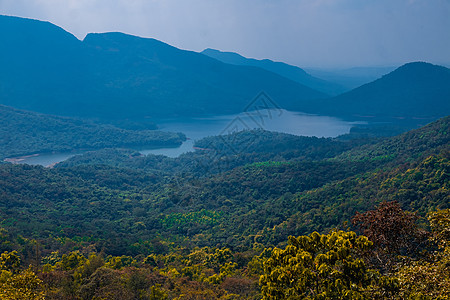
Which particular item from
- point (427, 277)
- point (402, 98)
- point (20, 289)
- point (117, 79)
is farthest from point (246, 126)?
point (427, 277)

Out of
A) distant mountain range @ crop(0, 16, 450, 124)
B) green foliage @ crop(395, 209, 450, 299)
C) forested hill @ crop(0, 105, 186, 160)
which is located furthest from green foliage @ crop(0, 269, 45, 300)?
Answer: distant mountain range @ crop(0, 16, 450, 124)

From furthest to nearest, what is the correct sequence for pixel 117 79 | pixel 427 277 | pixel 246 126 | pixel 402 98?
pixel 117 79
pixel 402 98
pixel 246 126
pixel 427 277

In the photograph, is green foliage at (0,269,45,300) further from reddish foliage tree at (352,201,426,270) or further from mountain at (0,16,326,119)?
mountain at (0,16,326,119)

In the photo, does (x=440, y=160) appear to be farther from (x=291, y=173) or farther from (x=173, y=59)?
(x=173, y=59)

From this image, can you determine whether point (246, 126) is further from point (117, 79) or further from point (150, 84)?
point (117, 79)

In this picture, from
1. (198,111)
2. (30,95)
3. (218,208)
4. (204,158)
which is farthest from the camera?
(198,111)

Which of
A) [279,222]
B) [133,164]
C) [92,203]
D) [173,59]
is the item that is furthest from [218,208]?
[173,59]
